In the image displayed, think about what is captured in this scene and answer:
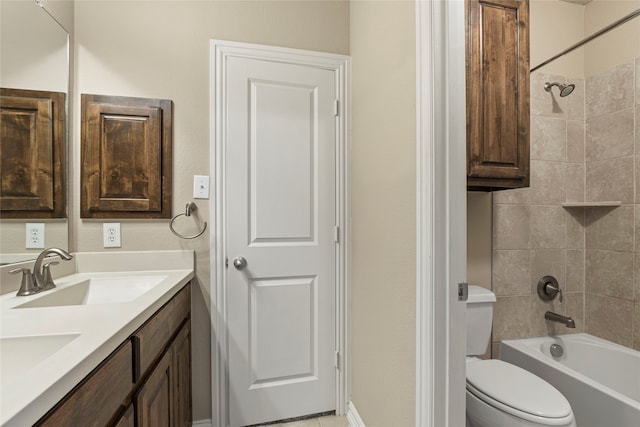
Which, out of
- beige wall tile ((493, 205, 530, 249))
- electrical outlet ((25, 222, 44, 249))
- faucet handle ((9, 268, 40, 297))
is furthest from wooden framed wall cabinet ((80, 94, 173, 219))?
beige wall tile ((493, 205, 530, 249))

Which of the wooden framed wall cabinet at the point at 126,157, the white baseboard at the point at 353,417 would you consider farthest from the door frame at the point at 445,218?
the wooden framed wall cabinet at the point at 126,157

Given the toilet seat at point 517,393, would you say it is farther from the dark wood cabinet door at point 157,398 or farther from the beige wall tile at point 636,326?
the dark wood cabinet door at point 157,398

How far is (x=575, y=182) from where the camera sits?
199 centimetres

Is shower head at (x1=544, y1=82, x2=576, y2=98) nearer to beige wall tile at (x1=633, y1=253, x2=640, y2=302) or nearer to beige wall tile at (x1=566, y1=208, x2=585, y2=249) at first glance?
beige wall tile at (x1=566, y1=208, x2=585, y2=249)

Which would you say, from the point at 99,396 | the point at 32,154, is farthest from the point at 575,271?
the point at 32,154

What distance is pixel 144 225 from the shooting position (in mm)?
1540

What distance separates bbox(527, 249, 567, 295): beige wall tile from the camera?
1912mm

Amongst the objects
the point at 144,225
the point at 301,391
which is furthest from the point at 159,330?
the point at 301,391

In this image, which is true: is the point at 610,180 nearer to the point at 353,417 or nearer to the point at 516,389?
the point at 516,389

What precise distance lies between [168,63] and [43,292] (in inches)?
46.6

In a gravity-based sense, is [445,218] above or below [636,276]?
above

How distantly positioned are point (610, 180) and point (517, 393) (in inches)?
58.3

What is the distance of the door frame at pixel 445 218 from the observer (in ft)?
3.09

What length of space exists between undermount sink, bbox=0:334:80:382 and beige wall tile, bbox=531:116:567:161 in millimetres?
2401
